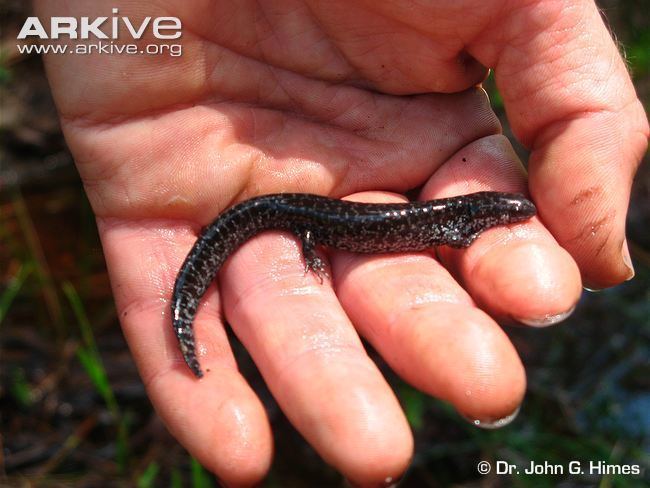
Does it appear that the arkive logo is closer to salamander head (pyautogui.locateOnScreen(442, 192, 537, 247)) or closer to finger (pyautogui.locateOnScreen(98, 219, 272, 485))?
finger (pyautogui.locateOnScreen(98, 219, 272, 485))

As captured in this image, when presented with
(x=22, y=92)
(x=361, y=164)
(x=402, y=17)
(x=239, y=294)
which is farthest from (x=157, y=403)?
(x=22, y=92)

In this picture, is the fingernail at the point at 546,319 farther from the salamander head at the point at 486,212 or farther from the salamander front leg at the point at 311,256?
the salamander front leg at the point at 311,256

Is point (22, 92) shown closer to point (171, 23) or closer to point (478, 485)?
point (171, 23)

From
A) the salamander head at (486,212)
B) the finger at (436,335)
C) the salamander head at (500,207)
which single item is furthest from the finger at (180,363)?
the salamander head at (500,207)

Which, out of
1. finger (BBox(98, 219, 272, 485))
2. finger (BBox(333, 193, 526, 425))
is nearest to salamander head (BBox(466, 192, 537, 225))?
finger (BBox(333, 193, 526, 425))

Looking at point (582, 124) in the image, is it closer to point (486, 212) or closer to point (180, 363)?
point (486, 212)

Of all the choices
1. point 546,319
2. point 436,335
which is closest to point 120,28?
point 436,335
